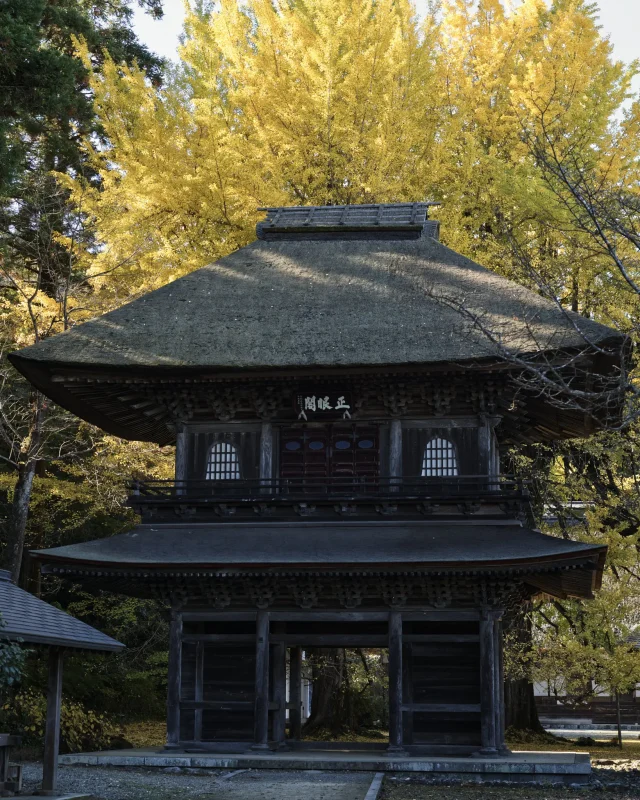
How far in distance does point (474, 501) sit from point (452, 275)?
548 cm

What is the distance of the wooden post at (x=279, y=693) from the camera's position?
757 inches

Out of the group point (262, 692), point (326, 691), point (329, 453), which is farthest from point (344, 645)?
point (326, 691)

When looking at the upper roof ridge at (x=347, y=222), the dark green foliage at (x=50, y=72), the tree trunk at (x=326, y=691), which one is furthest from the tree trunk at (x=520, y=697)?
the dark green foliage at (x=50, y=72)

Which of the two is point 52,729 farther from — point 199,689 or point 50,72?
→ point 50,72

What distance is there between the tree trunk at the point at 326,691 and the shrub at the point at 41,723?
6034mm

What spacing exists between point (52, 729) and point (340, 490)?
790cm

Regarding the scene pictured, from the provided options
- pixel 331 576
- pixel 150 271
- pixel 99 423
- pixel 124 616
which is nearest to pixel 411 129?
pixel 150 271

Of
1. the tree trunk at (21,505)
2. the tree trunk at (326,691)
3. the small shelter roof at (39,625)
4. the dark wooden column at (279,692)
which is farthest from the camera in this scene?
the tree trunk at (326,691)

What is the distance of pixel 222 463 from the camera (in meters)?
20.2

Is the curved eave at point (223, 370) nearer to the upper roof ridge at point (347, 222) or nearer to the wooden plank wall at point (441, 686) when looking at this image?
the wooden plank wall at point (441, 686)

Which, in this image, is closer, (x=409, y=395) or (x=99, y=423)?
(x=409, y=395)

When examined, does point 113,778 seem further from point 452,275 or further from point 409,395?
point 452,275

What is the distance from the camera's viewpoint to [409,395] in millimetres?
19531

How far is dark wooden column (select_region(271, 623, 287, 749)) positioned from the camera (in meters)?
19.2
